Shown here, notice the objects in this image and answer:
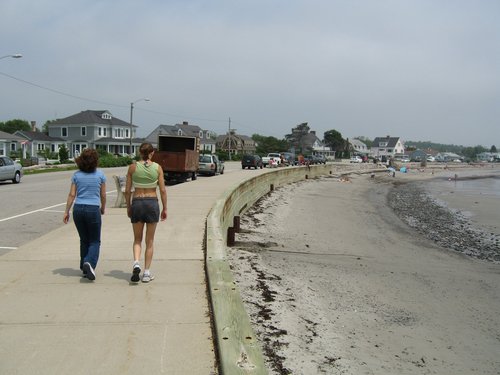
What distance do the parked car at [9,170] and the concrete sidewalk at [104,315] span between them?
19837 millimetres

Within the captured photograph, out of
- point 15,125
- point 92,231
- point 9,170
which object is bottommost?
point 9,170

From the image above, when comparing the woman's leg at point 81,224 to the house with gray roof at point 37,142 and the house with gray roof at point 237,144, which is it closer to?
the house with gray roof at point 37,142

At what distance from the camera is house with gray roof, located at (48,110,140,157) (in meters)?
80.8

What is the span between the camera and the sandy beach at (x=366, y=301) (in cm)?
580

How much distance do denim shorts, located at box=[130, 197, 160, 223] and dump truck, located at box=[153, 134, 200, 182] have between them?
70.0 ft

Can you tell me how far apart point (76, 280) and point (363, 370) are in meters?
3.82

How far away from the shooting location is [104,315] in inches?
212

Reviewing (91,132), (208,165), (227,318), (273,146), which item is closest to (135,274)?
(227,318)

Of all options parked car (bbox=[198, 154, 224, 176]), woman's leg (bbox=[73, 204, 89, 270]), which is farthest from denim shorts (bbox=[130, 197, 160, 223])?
parked car (bbox=[198, 154, 224, 176])

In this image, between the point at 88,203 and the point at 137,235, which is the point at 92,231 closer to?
the point at 88,203

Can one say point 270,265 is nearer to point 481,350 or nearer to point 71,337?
point 481,350

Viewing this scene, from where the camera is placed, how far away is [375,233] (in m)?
18.6

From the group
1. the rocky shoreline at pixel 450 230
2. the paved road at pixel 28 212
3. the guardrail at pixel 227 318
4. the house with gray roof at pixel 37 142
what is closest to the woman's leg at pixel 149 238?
the guardrail at pixel 227 318

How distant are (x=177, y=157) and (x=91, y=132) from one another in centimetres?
5753
